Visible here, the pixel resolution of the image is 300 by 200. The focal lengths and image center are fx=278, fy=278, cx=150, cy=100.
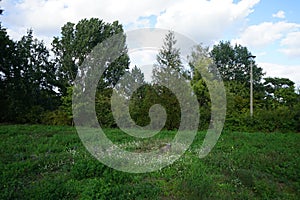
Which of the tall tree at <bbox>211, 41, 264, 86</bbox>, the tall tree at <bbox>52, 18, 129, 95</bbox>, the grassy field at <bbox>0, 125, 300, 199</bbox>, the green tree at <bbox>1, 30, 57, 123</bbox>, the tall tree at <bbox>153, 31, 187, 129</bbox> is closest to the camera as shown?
the grassy field at <bbox>0, 125, 300, 199</bbox>

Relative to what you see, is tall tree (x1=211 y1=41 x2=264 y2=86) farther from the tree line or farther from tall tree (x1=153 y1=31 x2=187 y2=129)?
tall tree (x1=153 y1=31 x2=187 y2=129)

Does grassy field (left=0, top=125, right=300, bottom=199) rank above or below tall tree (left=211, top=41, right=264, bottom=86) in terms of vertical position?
below

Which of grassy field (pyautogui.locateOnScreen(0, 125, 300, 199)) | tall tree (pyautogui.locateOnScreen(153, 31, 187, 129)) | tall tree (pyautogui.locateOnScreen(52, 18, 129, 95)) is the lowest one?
grassy field (pyautogui.locateOnScreen(0, 125, 300, 199))

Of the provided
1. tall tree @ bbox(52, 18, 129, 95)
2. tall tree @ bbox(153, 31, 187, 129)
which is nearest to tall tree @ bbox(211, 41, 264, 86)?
tall tree @ bbox(52, 18, 129, 95)

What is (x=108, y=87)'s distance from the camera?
85.7ft

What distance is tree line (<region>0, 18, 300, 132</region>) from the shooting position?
20542 mm

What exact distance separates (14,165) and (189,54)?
771 inches

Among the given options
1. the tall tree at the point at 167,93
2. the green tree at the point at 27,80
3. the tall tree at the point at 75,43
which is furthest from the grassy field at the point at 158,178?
the tall tree at the point at 75,43

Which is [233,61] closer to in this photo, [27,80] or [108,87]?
[108,87]

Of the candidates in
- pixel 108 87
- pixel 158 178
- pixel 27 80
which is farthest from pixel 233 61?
pixel 158 178

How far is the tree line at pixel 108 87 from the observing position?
20542 millimetres

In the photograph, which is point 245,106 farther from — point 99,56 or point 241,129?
point 99,56

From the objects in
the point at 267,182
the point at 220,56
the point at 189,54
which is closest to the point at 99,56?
the point at 189,54

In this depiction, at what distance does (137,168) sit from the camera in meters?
7.27
